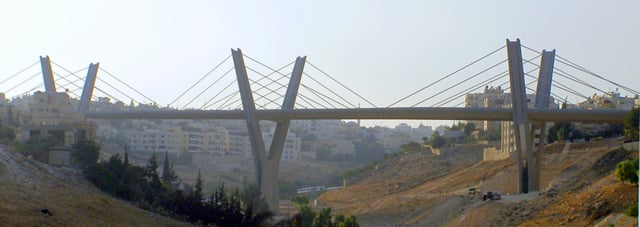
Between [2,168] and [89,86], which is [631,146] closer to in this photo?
[2,168]

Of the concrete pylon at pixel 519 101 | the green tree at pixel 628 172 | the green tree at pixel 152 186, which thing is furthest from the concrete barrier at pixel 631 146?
the green tree at pixel 152 186

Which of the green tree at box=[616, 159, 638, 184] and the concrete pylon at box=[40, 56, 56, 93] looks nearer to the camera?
the green tree at box=[616, 159, 638, 184]

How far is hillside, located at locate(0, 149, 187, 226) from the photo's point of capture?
25203 millimetres

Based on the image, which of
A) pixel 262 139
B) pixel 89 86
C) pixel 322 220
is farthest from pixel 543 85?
pixel 89 86

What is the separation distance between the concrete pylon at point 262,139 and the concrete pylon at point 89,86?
1311cm

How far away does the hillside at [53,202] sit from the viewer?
25.2m

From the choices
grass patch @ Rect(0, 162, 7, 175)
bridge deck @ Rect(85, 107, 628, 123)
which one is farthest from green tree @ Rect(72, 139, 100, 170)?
bridge deck @ Rect(85, 107, 628, 123)

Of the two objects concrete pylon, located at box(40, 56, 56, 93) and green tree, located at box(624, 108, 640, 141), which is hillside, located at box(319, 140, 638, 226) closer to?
green tree, located at box(624, 108, 640, 141)

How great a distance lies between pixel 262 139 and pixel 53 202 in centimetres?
2079

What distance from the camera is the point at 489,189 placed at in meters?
51.7

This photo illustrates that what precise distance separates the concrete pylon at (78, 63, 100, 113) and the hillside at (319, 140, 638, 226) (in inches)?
594

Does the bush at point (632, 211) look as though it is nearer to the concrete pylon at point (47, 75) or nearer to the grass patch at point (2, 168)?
the grass patch at point (2, 168)

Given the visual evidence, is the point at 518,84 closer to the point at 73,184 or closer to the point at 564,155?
the point at 564,155

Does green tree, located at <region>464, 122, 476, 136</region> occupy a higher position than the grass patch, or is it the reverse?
green tree, located at <region>464, 122, 476, 136</region>
